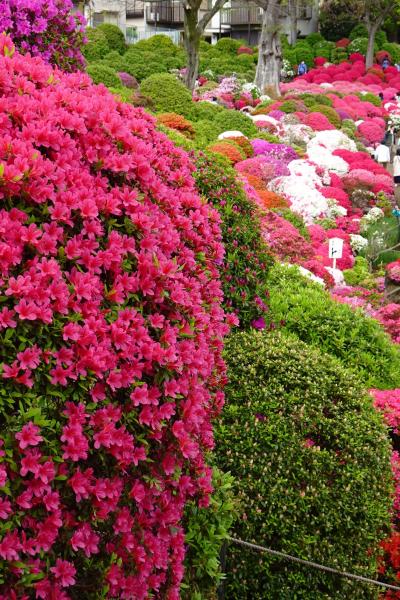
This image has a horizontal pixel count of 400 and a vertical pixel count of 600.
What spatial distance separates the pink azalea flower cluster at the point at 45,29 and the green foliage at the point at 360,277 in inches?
281

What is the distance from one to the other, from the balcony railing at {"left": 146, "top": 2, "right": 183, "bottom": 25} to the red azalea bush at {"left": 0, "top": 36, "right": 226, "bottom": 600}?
51930mm


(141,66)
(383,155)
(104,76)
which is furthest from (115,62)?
(383,155)

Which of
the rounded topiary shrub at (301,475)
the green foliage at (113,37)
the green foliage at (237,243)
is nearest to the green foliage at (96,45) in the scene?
the green foliage at (113,37)

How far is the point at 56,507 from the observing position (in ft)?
6.35

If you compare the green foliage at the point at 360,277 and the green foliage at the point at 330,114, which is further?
the green foliage at the point at 330,114

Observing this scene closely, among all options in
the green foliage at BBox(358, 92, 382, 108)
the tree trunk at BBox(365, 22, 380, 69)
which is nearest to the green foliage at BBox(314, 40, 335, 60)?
the tree trunk at BBox(365, 22, 380, 69)

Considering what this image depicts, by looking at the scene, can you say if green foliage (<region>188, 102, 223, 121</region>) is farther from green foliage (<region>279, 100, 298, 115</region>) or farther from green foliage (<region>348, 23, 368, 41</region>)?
green foliage (<region>348, 23, 368, 41</region>)

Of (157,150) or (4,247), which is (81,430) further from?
(157,150)

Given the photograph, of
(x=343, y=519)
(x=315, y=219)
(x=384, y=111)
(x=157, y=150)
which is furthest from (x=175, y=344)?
(x=384, y=111)

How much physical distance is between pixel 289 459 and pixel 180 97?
14.4 meters

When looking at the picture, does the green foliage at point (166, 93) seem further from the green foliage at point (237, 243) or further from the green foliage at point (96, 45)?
the green foliage at point (96, 45)

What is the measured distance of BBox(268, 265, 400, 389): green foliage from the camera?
19.7 ft

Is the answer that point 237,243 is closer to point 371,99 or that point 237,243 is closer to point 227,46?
point 371,99

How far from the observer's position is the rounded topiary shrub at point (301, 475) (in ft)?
12.3
